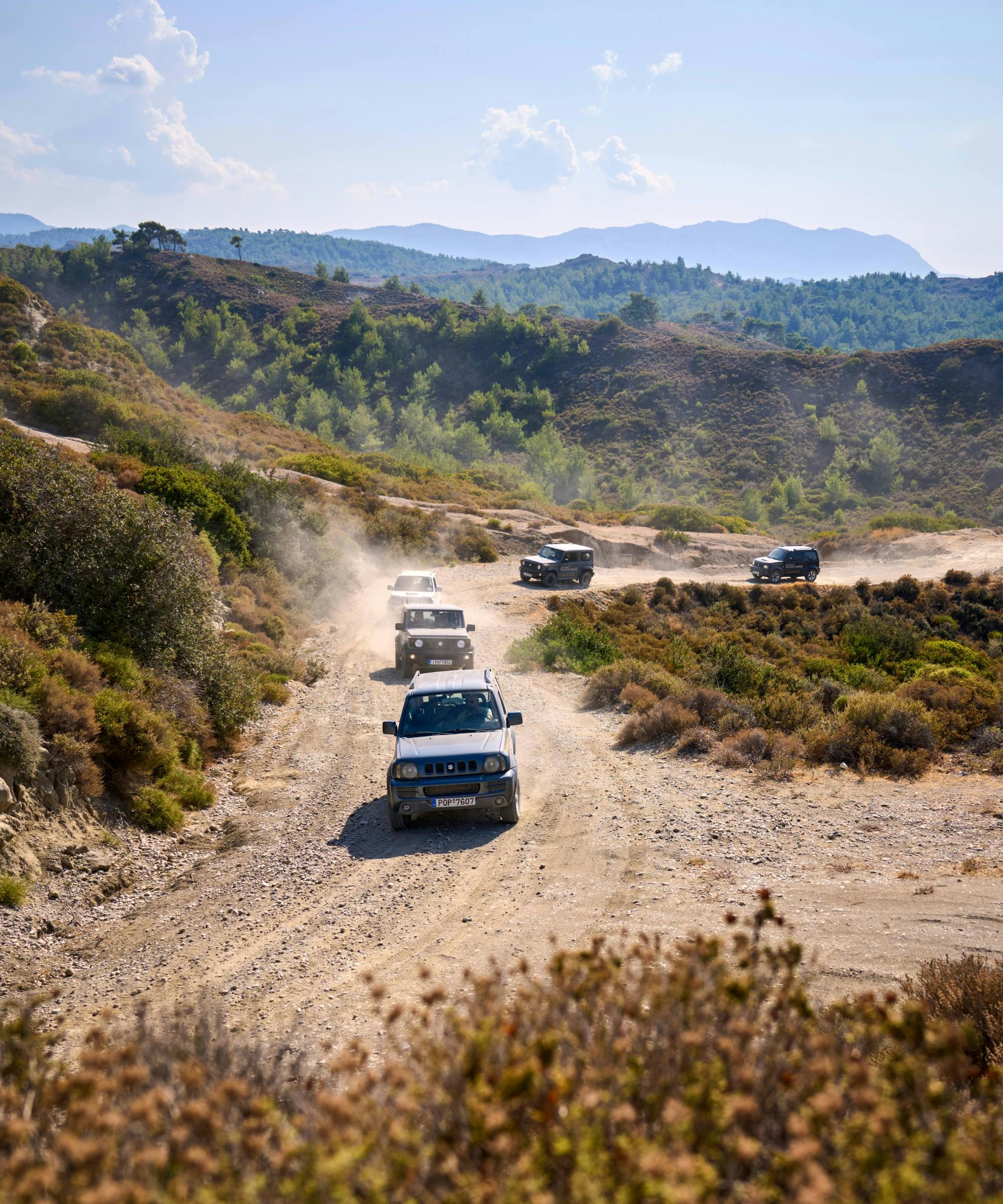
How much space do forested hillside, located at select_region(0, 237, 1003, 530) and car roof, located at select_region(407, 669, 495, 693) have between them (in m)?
47.8

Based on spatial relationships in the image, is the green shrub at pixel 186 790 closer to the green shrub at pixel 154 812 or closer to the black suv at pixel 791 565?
the green shrub at pixel 154 812

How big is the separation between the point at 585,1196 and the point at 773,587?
35.5 m

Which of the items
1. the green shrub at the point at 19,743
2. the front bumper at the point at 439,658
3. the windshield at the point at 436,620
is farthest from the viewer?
the windshield at the point at 436,620

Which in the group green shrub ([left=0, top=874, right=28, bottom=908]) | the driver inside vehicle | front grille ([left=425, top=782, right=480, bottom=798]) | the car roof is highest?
the car roof

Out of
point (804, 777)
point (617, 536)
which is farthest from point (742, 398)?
point (804, 777)

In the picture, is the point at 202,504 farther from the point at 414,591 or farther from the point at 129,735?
the point at 129,735

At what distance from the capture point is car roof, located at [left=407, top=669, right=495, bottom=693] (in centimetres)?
1111

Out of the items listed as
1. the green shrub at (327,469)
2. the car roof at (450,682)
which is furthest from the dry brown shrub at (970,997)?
the green shrub at (327,469)

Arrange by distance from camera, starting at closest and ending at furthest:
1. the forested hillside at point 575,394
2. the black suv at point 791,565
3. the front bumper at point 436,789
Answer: the front bumper at point 436,789 < the black suv at point 791,565 < the forested hillside at point 575,394

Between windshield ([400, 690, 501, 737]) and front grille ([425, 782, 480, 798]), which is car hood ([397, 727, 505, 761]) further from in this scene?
front grille ([425, 782, 480, 798])

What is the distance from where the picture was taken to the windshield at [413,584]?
81.1ft

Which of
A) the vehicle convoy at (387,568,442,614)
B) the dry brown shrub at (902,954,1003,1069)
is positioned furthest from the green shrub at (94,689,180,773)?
the vehicle convoy at (387,568,442,614)

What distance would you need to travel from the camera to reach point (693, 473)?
275 feet

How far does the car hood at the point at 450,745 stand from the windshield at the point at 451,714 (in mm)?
128
